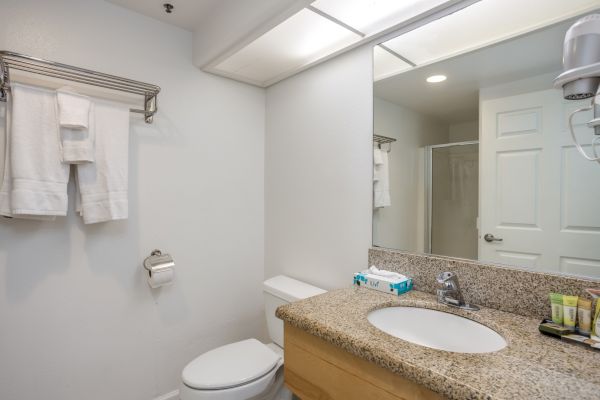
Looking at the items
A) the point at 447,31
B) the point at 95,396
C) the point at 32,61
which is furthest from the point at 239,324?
the point at 447,31

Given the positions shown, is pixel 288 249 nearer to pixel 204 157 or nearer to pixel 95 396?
pixel 204 157

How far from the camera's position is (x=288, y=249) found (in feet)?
6.42

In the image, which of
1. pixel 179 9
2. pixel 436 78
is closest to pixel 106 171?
pixel 179 9

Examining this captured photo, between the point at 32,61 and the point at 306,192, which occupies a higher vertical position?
the point at 32,61

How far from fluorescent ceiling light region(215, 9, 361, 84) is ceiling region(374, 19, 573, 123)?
1.06 feet

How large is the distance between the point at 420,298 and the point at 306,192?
0.89 m

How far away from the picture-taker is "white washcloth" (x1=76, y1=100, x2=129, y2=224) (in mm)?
1368

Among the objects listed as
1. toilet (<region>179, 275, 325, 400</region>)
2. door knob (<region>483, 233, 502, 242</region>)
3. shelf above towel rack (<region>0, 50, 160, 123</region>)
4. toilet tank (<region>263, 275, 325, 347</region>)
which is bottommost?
toilet (<region>179, 275, 325, 400</region>)

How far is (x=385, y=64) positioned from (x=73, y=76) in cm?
145

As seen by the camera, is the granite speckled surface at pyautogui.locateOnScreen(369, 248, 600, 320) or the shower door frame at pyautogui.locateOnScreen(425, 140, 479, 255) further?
the shower door frame at pyautogui.locateOnScreen(425, 140, 479, 255)

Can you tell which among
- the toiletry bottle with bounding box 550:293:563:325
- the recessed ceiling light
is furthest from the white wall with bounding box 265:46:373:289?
the toiletry bottle with bounding box 550:293:563:325

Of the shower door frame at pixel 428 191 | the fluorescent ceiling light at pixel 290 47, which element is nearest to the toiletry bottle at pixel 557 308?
the shower door frame at pixel 428 191

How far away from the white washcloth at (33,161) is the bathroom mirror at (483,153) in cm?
141

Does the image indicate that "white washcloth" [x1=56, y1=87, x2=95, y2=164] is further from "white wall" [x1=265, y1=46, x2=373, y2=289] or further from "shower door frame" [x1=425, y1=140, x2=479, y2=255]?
"shower door frame" [x1=425, y1=140, x2=479, y2=255]
